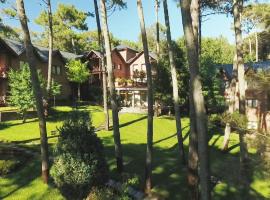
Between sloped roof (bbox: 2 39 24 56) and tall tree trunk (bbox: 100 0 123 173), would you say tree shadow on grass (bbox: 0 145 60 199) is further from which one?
sloped roof (bbox: 2 39 24 56)

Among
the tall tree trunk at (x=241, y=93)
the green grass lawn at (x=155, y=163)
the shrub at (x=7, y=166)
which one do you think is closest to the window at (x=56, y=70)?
the green grass lawn at (x=155, y=163)

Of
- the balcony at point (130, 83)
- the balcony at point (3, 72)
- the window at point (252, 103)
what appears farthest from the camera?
the balcony at point (130, 83)

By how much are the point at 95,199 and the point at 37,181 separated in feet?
13.5

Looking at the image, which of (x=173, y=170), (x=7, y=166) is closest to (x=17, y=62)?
(x=7, y=166)

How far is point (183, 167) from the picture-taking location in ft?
66.6

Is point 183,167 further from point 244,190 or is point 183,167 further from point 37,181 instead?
point 37,181

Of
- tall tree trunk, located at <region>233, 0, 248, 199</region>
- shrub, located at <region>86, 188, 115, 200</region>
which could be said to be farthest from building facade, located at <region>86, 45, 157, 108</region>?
shrub, located at <region>86, 188, 115, 200</region>

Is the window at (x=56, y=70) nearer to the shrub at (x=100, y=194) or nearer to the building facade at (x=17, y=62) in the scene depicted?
the building facade at (x=17, y=62)

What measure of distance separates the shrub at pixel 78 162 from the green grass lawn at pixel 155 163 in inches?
63.6

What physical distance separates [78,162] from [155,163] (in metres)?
7.68

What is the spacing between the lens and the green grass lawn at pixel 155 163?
16.2 m

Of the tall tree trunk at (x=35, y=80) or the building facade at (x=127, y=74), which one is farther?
the building facade at (x=127, y=74)

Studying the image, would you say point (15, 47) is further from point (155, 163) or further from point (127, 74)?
point (155, 163)

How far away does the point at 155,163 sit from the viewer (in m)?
20.7
